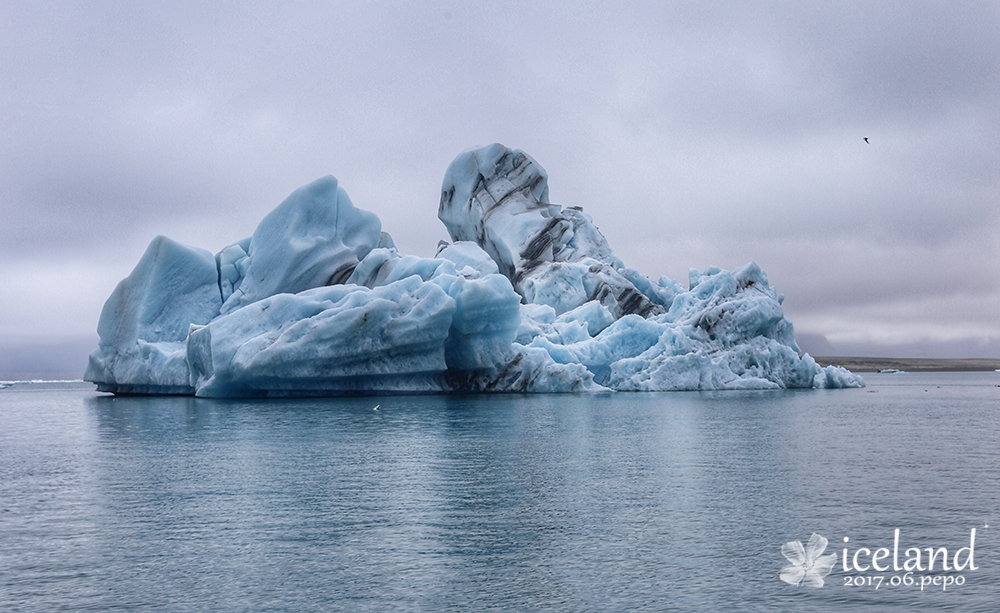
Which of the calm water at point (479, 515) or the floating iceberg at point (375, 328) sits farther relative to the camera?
the floating iceberg at point (375, 328)

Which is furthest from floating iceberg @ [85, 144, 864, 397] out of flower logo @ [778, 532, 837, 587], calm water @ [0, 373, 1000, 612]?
flower logo @ [778, 532, 837, 587]

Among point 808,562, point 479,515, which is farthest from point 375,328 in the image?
point 808,562

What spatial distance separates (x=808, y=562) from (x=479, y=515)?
333 cm

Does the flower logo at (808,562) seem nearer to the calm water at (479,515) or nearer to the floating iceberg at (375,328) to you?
the calm water at (479,515)

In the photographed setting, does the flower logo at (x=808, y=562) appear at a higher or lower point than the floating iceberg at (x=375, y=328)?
lower

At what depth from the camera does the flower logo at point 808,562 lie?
6.59m

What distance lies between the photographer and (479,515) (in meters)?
8.88

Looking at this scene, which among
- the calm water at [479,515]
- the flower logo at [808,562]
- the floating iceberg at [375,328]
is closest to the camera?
the calm water at [479,515]

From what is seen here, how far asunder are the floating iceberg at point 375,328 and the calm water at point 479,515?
7928 millimetres

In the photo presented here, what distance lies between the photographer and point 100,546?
771cm

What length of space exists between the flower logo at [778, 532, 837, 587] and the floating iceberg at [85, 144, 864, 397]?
1901 cm

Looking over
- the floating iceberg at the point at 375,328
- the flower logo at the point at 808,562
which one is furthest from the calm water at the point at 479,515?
the floating iceberg at the point at 375,328

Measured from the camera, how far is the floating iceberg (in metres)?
26.0

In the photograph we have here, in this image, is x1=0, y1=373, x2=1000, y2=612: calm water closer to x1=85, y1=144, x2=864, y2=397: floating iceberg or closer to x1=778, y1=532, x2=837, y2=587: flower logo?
x1=778, y1=532, x2=837, y2=587: flower logo
